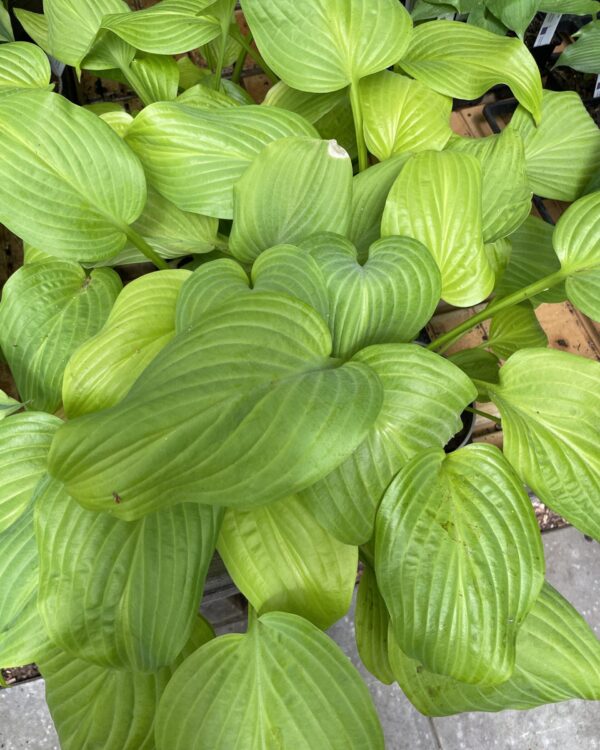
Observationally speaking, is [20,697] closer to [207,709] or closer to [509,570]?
[207,709]

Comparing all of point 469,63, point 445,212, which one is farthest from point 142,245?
point 469,63

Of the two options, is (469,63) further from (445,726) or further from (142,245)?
(445,726)

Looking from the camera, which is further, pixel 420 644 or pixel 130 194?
pixel 130 194

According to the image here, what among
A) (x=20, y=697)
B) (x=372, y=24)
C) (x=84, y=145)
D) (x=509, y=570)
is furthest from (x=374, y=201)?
(x=20, y=697)

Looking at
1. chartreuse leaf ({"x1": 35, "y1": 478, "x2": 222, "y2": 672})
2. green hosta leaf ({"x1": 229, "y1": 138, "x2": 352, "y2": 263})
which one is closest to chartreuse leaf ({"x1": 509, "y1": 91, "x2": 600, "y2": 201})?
green hosta leaf ({"x1": 229, "y1": 138, "x2": 352, "y2": 263})

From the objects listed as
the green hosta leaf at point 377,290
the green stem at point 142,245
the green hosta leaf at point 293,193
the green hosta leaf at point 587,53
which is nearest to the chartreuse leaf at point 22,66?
the green stem at point 142,245

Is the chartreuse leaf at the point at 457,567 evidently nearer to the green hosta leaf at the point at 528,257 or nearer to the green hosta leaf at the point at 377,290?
the green hosta leaf at the point at 377,290

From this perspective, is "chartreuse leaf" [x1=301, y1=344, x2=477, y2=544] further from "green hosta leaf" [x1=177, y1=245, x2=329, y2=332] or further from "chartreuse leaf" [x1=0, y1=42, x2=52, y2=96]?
"chartreuse leaf" [x1=0, y1=42, x2=52, y2=96]
